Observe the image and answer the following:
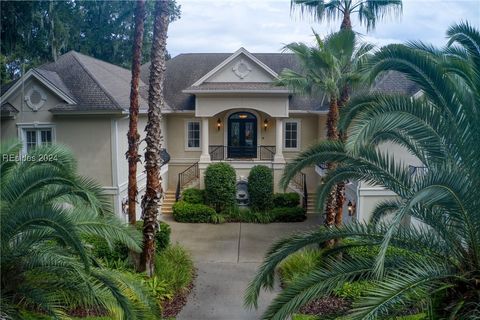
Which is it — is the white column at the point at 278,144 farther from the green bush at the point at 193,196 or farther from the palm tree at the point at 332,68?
the palm tree at the point at 332,68

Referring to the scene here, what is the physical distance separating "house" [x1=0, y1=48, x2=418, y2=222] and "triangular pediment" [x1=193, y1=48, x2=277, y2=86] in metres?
0.05

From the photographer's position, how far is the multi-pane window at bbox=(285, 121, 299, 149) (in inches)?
890

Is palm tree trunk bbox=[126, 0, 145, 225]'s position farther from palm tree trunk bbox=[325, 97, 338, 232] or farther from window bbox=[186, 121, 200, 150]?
window bbox=[186, 121, 200, 150]

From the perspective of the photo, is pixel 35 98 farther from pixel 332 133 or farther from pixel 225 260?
pixel 332 133

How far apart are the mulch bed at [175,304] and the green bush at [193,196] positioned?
8332mm

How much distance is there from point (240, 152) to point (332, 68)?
12.3m

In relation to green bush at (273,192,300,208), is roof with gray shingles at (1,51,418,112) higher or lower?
higher

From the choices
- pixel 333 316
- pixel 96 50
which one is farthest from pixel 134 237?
pixel 96 50

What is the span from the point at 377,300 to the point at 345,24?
29.0 feet

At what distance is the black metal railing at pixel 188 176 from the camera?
21.0 meters

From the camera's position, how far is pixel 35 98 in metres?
14.8

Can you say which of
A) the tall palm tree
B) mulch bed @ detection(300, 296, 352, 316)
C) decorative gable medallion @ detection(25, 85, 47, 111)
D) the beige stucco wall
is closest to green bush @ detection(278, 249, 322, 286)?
mulch bed @ detection(300, 296, 352, 316)

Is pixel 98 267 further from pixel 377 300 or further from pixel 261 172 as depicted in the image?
pixel 261 172

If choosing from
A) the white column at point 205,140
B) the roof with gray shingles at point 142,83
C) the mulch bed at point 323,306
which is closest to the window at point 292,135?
the roof with gray shingles at point 142,83
